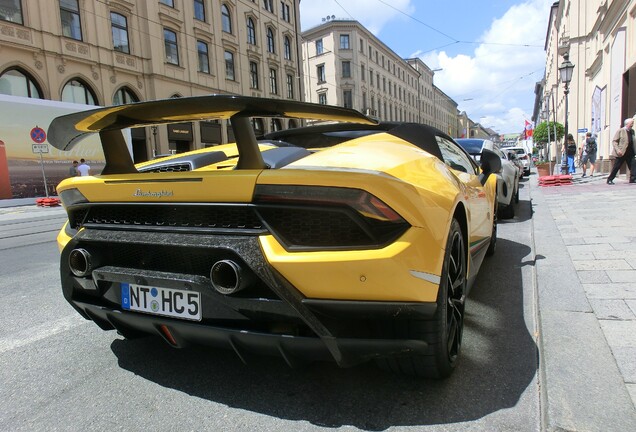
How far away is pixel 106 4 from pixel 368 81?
39.6m

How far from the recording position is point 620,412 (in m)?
1.82

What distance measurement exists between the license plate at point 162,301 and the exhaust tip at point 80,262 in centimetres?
21

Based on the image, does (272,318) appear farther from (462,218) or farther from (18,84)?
(18,84)

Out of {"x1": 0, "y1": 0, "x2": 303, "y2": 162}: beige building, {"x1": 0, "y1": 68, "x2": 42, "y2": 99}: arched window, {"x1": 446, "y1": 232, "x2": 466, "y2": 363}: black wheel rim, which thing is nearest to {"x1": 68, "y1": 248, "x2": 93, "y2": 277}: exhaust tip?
{"x1": 446, "y1": 232, "x2": 466, "y2": 363}: black wheel rim

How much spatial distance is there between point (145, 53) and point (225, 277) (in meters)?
25.5

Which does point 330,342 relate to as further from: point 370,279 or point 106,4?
point 106,4

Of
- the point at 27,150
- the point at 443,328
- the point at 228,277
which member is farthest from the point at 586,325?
the point at 27,150

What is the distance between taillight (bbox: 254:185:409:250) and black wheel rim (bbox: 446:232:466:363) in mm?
555

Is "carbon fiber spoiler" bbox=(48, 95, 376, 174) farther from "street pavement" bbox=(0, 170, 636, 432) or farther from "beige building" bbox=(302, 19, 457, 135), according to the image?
"beige building" bbox=(302, 19, 457, 135)

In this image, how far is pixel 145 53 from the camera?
24.0 m

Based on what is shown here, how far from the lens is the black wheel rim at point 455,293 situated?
2184 mm

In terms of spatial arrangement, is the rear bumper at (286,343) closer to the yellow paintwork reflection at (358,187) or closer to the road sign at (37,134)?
the yellow paintwork reflection at (358,187)

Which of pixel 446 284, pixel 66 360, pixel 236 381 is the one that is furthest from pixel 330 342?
pixel 66 360

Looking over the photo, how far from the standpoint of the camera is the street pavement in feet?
6.11
